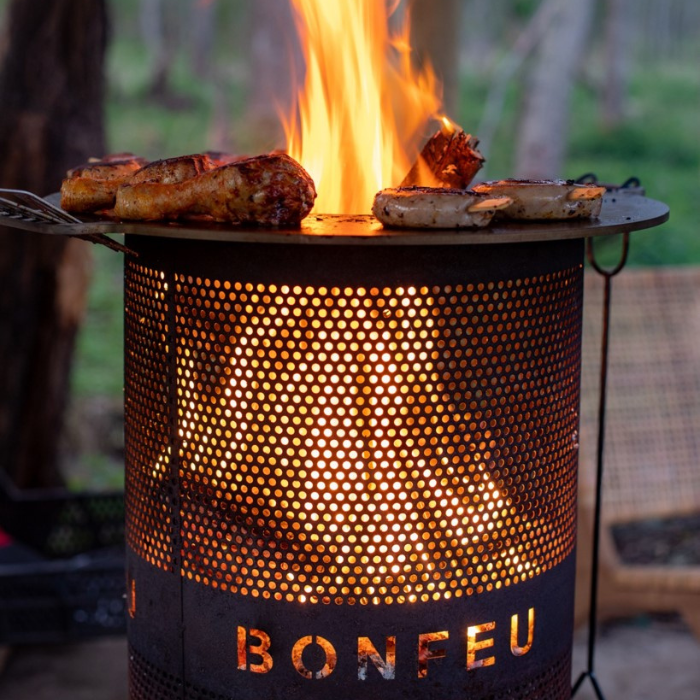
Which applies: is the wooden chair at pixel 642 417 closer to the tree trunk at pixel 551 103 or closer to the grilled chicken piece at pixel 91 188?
the grilled chicken piece at pixel 91 188

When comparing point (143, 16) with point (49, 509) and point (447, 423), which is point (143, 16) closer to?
point (49, 509)

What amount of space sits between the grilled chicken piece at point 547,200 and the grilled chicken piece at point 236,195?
38cm

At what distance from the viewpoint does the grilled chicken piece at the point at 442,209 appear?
2.08m

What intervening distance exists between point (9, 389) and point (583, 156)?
11.9 meters

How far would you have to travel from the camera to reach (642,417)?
14.1 ft

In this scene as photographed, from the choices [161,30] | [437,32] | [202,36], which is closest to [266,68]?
[437,32]

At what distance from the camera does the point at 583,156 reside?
594 inches

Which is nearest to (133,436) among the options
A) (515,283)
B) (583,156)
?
(515,283)

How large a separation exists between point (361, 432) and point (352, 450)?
0.13ft

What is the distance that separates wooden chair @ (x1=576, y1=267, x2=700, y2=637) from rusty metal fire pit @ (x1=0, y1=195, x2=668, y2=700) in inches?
62.1

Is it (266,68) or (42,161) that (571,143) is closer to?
(266,68)

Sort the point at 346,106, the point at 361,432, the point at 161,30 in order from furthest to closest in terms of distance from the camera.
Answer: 1. the point at 161,30
2. the point at 346,106
3. the point at 361,432

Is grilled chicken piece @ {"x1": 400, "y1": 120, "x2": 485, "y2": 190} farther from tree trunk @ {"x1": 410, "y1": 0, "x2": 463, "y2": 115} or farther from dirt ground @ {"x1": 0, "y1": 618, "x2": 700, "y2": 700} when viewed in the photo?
tree trunk @ {"x1": 410, "y1": 0, "x2": 463, "y2": 115}

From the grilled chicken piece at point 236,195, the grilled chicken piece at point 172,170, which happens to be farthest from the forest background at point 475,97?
the grilled chicken piece at point 236,195
